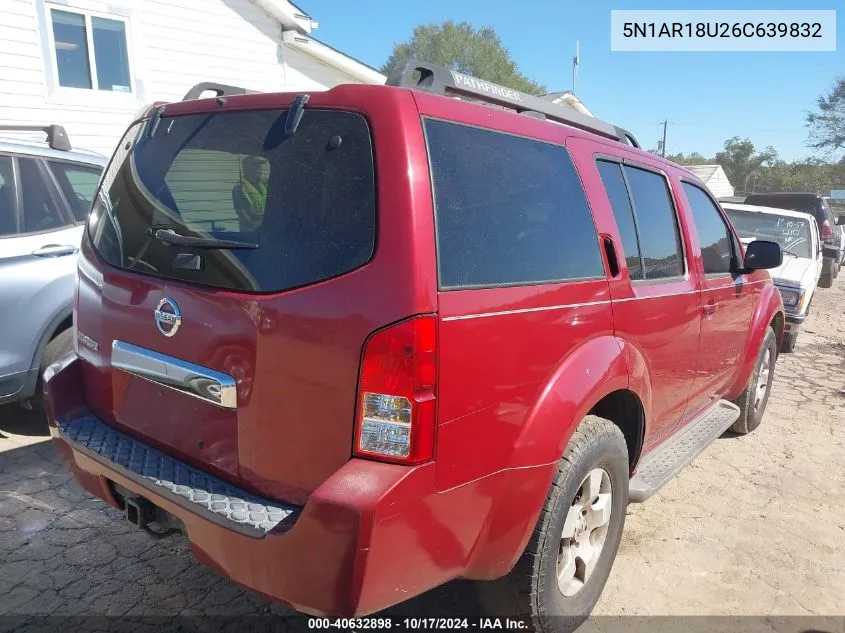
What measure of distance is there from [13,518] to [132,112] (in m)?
7.79

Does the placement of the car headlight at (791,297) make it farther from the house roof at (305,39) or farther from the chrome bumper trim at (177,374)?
the house roof at (305,39)

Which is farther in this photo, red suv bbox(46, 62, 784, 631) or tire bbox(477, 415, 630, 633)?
tire bbox(477, 415, 630, 633)

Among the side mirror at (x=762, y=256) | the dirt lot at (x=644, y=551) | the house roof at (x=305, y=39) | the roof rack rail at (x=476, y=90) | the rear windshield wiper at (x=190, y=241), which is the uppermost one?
the house roof at (x=305, y=39)

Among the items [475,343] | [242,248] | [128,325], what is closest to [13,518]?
[128,325]

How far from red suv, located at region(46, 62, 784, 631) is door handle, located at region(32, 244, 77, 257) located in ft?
5.56

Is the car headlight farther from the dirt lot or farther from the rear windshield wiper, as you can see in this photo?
the rear windshield wiper

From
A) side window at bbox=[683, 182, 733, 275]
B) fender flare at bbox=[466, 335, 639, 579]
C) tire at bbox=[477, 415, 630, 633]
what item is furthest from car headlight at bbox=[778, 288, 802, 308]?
fender flare at bbox=[466, 335, 639, 579]

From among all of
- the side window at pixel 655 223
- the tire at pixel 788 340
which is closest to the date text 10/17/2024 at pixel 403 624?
the side window at pixel 655 223

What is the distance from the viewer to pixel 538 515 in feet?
7.00

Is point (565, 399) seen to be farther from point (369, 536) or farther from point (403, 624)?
point (403, 624)

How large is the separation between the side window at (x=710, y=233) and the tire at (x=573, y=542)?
1569 millimetres

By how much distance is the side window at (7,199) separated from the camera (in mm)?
3891

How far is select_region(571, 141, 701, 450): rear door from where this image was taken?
260cm

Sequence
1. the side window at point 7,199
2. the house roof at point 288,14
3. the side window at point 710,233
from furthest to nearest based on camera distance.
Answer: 1. the house roof at point 288,14
2. the side window at point 7,199
3. the side window at point 710,233
